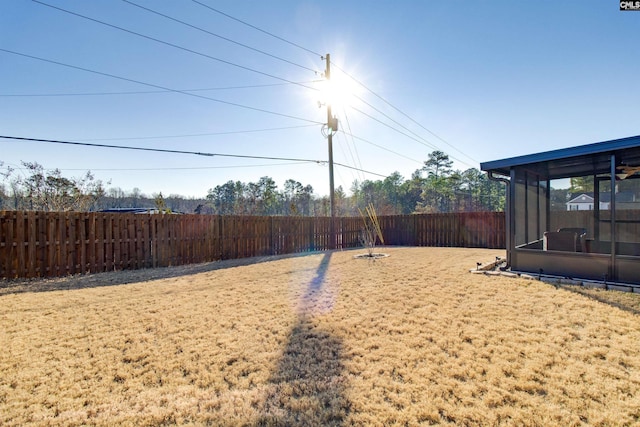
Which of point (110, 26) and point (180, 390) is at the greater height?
point (110, 26)

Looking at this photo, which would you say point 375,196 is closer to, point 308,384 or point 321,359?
point 321,359

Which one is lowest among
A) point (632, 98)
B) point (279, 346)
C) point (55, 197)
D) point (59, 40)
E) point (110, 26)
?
point (279, 346)

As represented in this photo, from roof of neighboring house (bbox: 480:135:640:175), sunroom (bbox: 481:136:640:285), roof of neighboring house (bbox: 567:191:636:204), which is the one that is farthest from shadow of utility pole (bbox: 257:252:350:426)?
roof of neighboring house (bbox: 567:191:636:204)

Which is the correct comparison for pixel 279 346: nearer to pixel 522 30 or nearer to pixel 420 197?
pixel 522 30

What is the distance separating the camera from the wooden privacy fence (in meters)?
5.48

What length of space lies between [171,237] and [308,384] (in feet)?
22.3

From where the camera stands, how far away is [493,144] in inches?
645

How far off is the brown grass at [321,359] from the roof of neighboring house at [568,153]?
2.52m

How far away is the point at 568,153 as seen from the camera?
4926 mm

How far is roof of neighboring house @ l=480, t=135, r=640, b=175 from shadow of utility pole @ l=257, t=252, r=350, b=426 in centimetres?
535

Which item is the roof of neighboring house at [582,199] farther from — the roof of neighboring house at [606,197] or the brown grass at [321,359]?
the brown grass at [321,359]

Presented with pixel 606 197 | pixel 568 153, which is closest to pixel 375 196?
pixel 606 197

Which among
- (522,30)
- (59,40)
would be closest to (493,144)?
(522,30)

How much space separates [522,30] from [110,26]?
12024 mm
